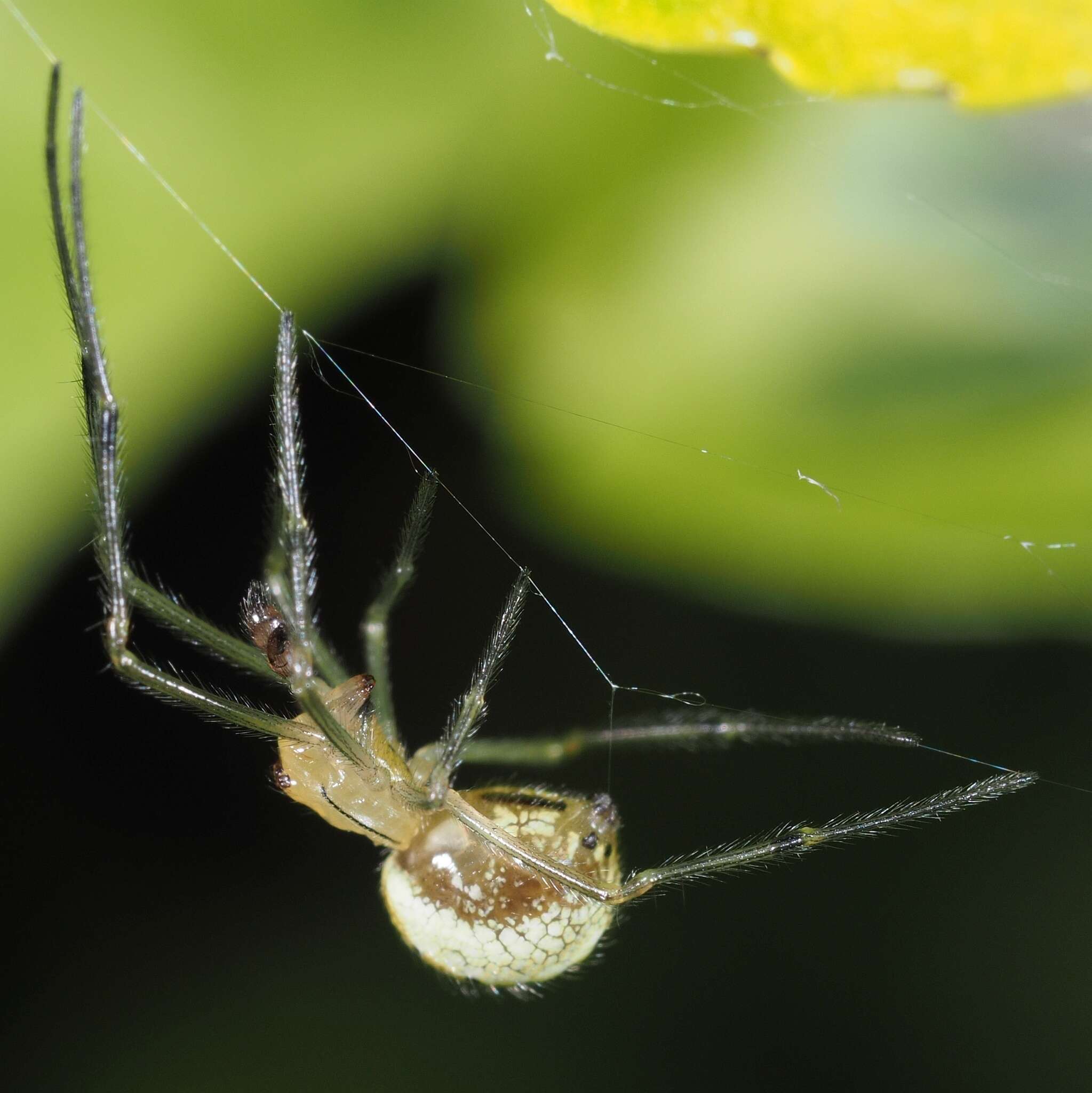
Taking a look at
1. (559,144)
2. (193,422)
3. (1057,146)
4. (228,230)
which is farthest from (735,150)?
(193,422)

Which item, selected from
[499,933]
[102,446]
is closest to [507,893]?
[499,933]

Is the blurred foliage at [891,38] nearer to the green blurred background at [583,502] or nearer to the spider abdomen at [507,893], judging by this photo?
the green blurred background at [583,502]

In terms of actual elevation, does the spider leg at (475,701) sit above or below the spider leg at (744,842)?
above

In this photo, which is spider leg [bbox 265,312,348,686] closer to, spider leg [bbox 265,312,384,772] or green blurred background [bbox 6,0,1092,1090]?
spider leg [bbox 265,312,384,772]

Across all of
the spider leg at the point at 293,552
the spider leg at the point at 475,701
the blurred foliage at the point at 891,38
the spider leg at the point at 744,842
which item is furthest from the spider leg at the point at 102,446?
the blurred foliage at the point at 891,38

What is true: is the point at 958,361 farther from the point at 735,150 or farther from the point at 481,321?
the point at 481,321
